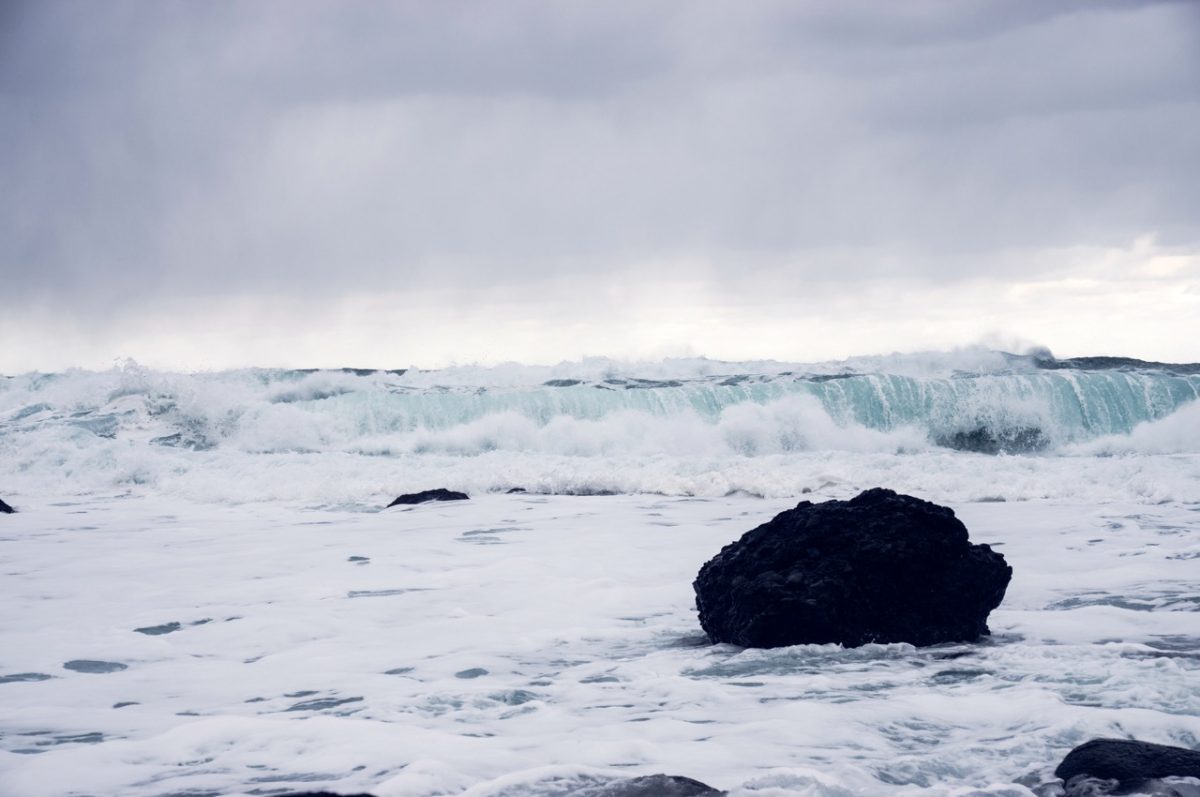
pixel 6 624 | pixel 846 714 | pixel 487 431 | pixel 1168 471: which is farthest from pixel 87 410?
pixel 846 714

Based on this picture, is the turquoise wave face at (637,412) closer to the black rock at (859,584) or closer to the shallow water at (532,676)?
the shallow water at (532,676)

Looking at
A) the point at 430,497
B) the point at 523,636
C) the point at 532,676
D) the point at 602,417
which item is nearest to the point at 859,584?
the point at 532,676

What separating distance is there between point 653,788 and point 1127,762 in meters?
1.53

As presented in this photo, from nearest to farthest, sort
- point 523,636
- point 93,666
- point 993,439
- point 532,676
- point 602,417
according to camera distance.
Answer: point 532,676
point 93,666
point 523,636
point 993,439
point 602,417

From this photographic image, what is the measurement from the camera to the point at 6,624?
708cm

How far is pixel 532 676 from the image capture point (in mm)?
5547

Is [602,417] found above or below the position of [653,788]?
above

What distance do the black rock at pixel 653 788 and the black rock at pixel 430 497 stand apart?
32.9 feet

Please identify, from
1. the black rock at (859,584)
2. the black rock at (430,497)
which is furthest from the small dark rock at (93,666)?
the black rock at (430,497)

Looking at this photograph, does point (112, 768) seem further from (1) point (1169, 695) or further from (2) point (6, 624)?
(1) point (1169, 695)

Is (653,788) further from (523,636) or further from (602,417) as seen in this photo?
(602,417)

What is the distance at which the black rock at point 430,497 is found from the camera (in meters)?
A: 13.5

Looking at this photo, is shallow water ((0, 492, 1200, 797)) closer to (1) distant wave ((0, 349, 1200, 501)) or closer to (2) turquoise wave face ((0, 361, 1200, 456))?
(1) distant wave ((0, 349, 1200, 501))

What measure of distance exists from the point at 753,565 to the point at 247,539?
6.70 metres
